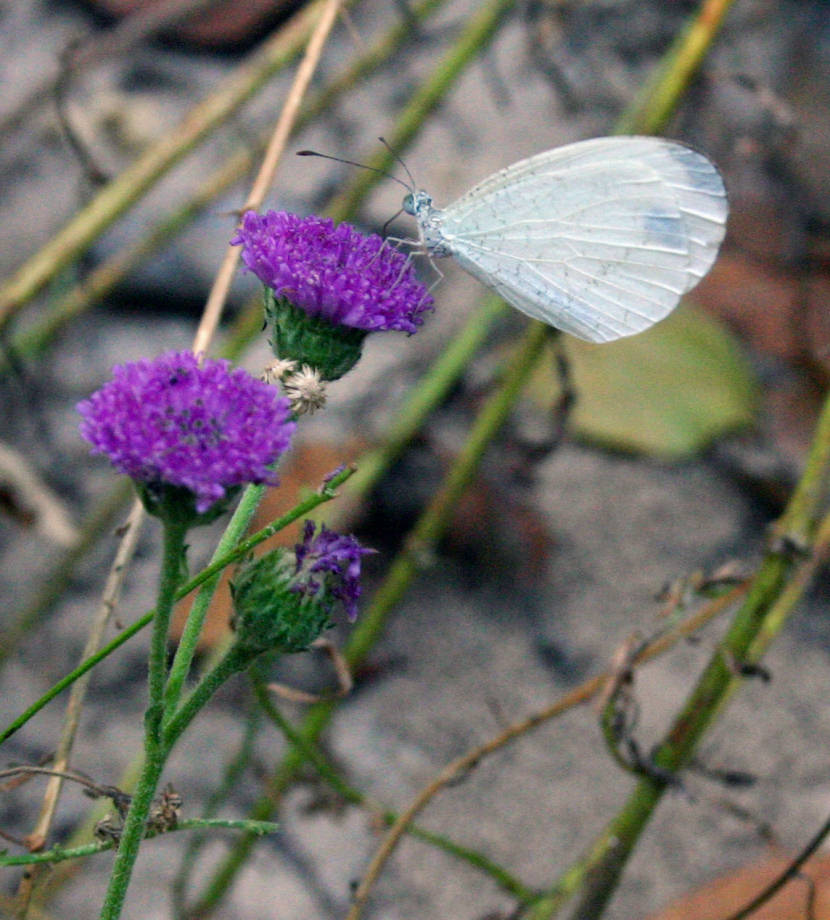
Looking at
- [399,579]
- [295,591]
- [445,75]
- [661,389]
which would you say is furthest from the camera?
[661,389]

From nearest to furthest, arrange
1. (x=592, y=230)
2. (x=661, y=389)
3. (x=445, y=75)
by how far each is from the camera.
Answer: (x=592, y=230)
(x=445, y=75)
(x=661, y=389)

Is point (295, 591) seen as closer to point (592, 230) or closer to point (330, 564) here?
point (330, 564)

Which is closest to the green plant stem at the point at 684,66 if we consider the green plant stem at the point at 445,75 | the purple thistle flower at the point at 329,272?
the green plant stem at the point at 445,75

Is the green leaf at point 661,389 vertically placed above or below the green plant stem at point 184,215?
below

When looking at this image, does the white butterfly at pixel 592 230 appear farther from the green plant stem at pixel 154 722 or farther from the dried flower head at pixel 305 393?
the green plant stem at pixel 154 722

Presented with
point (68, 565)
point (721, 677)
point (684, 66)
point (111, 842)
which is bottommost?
point (721, 677)

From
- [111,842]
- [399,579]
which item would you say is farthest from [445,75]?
[111,842]

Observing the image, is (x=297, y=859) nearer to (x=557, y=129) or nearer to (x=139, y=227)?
(x=139, y=227)
